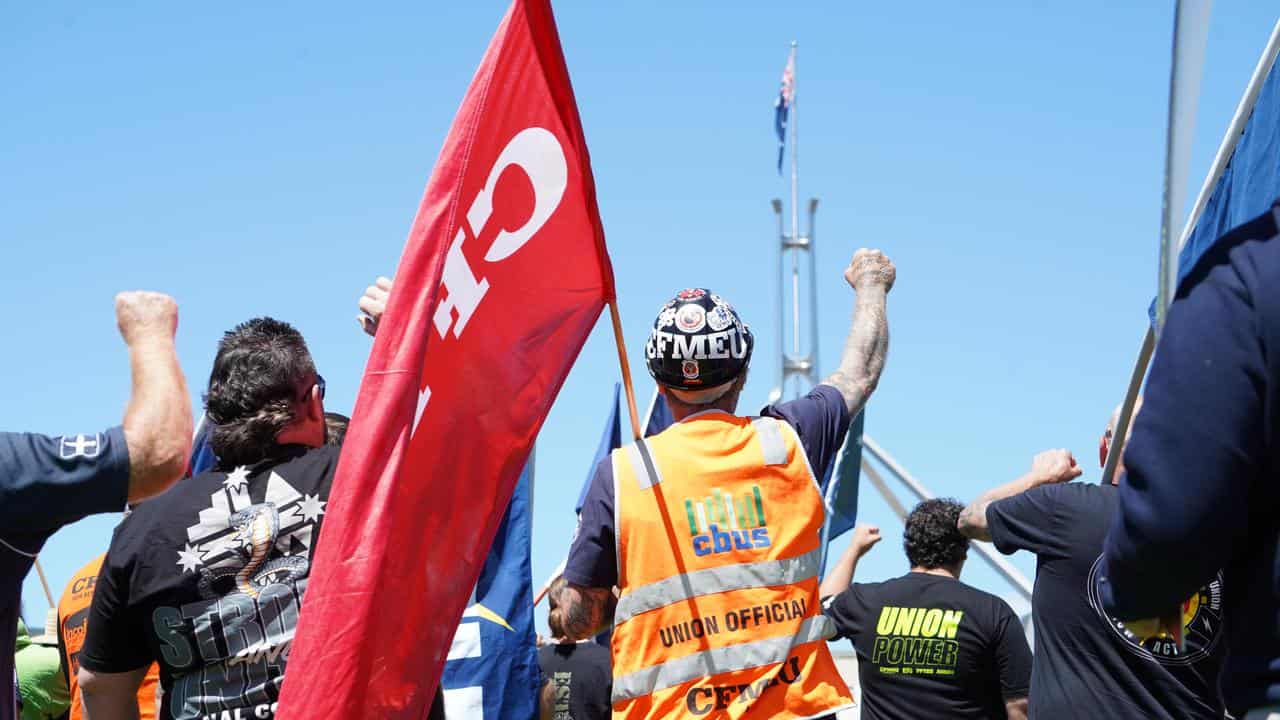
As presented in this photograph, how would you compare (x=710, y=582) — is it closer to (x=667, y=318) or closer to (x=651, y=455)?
(x=651, y=455)

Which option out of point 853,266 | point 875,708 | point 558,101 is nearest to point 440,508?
point 558,101

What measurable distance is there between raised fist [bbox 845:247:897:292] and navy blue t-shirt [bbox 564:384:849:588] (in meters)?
0.53

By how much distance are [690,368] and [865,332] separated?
72cm

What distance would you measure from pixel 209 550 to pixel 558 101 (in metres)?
1.73

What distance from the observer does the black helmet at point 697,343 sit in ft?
14.0

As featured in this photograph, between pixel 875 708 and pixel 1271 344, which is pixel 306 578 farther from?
pixel 875 708

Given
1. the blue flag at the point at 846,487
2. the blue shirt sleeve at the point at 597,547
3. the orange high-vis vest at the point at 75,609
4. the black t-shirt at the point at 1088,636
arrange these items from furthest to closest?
the blue flag at the point at 846,487 < the orange high-vis vest at the point at 75,609 < the black t-shirt at the point at 1088,636 < the blue shirt sleeve at the point at 597,547

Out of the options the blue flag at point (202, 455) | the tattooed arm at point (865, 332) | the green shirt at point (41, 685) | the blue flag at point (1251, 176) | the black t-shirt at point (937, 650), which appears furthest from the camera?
the green shirt at point (41, 685)

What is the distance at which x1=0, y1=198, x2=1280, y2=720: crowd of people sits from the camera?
89.7 inches

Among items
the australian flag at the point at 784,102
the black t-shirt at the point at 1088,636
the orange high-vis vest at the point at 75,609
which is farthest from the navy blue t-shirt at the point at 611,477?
the australian flag at the point at 784,102

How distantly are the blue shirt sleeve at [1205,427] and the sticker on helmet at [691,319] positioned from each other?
2.01 m

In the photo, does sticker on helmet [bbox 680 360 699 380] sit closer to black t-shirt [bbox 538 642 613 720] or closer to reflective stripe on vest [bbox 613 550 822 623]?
reflective stripe on vest [bbox 613 550 822 623]

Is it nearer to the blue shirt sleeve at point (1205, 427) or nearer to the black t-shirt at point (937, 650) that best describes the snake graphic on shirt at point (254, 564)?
the blue shirt sleeve at point (1205, 427)

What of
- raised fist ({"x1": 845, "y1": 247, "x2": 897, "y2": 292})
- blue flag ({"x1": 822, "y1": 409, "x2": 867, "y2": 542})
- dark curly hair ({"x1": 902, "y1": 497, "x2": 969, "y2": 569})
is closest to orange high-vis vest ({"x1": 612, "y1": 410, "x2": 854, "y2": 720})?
raised fist ({"x1": 845, "y1": 247, "x2": 897, "y2": 292})
